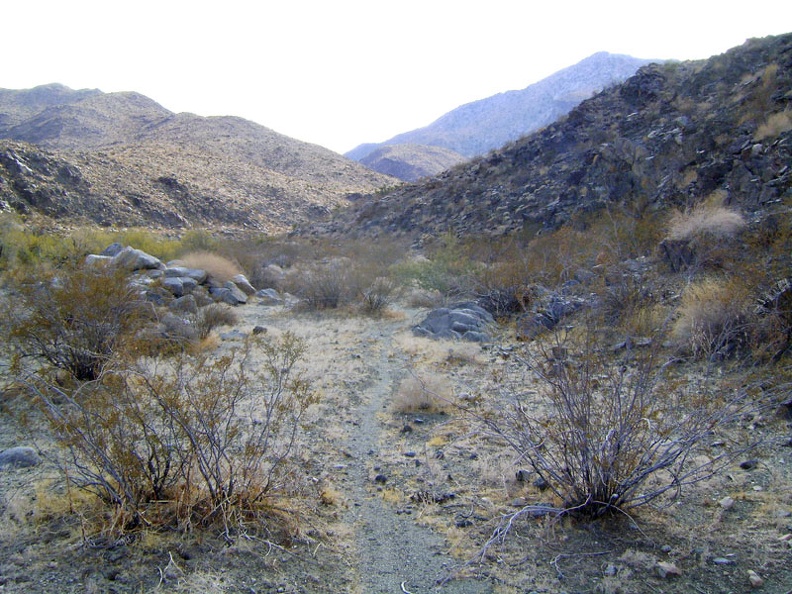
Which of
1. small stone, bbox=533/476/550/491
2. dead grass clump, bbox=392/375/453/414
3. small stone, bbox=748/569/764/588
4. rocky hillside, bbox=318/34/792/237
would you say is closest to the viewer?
small stone, bbox=748/569/764/588

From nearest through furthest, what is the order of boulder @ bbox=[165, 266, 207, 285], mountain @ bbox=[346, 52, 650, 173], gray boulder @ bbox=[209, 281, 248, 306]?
boulder @ bbox=[165, 266, 207, 285]
gray boulder @ bbox=[209, 281, 248, 306]
mountain @ bbox=[346, 52, 650, 173]

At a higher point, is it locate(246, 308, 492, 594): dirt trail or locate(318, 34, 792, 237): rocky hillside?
locate(318, 34, 792, 237): rocky hillside

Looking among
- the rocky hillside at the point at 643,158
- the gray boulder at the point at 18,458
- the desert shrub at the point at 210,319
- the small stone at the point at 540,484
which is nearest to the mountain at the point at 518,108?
the rocky hillside at the point at 643,158

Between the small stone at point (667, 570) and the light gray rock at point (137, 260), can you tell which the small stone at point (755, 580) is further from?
the light gray rock at point (137, 260)

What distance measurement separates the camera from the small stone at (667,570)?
3.37 m

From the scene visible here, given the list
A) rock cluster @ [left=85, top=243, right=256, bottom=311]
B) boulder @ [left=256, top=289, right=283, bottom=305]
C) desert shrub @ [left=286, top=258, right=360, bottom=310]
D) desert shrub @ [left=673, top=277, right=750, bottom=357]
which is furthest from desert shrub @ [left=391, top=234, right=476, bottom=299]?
desert shrub @ [left=673, top=277, right=750, bottom=357]

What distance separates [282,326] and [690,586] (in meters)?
12.0

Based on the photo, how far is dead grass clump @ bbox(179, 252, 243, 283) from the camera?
63.5 ft

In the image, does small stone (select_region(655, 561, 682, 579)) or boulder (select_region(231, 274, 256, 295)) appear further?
boulder (select_region(231, 274, 256, 295))

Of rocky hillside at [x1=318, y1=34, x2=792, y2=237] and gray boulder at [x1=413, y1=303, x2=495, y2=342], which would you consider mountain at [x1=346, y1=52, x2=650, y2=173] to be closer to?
rocky hillside at [x1=318, y1=34, x2=792, y2=237]

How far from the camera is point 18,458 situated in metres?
4.97

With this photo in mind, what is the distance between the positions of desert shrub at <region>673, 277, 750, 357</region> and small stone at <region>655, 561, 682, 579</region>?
4.24 metres

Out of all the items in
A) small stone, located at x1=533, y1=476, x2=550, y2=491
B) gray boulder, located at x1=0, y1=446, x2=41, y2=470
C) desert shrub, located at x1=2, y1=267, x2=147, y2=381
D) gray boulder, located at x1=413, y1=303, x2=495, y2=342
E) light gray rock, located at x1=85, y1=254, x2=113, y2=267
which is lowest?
gray boulder, located at x1=413, y1=303, x2=495, y2=342

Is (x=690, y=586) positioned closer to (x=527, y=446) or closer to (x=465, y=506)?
(x=527, y=446)
